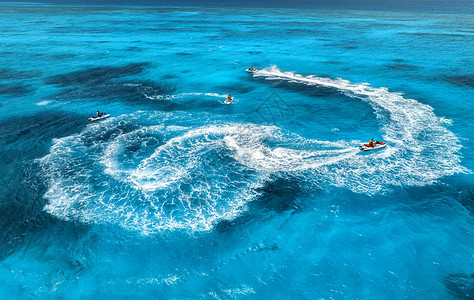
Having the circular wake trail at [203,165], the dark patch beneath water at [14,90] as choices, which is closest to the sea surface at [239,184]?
the circular wake trail at [203,165]

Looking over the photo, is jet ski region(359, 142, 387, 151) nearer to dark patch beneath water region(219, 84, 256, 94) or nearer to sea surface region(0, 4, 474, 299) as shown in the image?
sea surface region(0, 4, 474, 299)

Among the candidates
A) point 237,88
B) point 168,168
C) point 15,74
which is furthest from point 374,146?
point 15,74

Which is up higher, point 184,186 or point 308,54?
point 308,54

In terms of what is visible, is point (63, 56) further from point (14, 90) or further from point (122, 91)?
point (122, 91)

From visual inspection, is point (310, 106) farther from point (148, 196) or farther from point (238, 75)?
point (148, 196)

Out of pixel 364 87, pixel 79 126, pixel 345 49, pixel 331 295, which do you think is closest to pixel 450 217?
pixel 331 295

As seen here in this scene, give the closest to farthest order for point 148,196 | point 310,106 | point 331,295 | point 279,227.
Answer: point 331,295 → point 279,227 → point 148,196 → point 310,106
